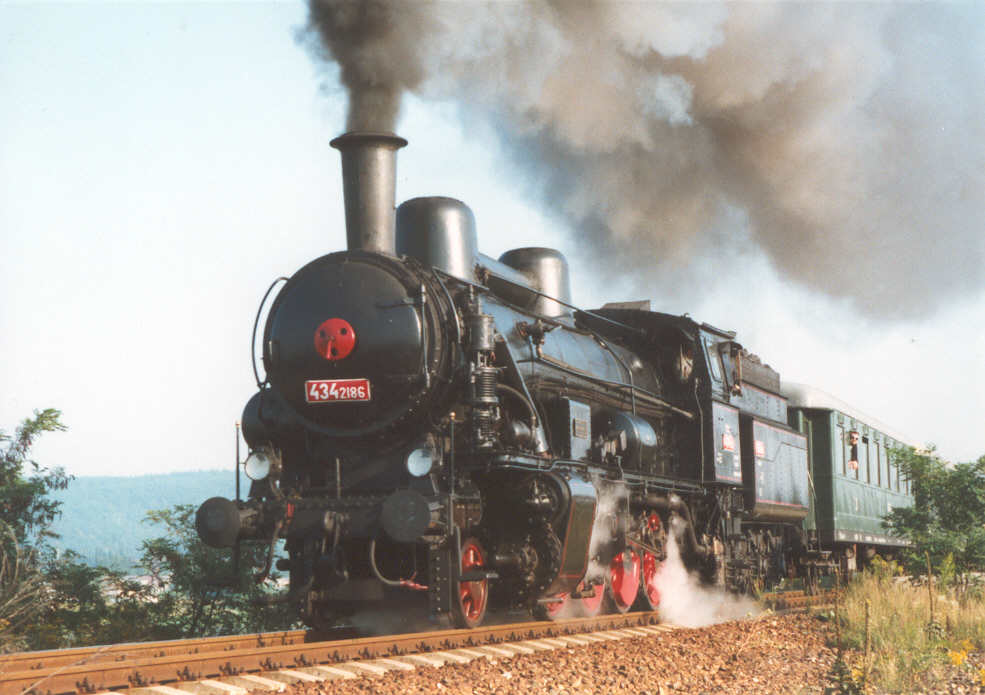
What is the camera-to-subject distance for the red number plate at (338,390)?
26.7 feet

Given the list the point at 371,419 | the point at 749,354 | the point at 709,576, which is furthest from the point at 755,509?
the point at 371,419

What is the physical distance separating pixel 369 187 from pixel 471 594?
355cm

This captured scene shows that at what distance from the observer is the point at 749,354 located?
542 inches

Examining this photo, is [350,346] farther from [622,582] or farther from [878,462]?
[878,462]

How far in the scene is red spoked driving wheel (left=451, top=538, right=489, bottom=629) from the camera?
7.86m

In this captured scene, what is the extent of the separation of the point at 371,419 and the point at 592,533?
2.31 meters

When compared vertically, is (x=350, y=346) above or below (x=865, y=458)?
above

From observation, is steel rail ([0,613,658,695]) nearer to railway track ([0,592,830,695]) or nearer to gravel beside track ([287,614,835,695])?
railway track ([0,592,830,695])

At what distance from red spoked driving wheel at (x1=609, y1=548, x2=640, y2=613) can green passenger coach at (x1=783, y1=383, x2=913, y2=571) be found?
5473 mm

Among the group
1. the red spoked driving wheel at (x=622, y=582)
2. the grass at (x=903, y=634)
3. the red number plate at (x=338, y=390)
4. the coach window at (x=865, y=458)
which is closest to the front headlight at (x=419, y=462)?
the red number plate at (x=338, y=390)

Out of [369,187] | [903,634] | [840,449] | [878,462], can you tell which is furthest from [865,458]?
[369,187]

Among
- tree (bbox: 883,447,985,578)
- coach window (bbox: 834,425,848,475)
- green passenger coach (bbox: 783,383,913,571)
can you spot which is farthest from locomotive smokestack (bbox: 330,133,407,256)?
coach window (bbox: 834,425,848,475)

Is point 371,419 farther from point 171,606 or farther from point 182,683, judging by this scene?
point 171,606

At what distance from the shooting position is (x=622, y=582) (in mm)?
10555
